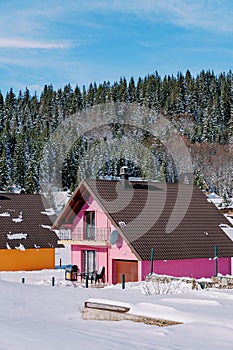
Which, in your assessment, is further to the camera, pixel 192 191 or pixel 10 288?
pixel 192 191

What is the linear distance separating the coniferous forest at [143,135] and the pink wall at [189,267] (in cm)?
6802

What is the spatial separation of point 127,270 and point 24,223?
9.98 m

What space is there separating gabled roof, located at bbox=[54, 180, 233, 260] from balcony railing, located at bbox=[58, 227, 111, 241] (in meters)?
0.92

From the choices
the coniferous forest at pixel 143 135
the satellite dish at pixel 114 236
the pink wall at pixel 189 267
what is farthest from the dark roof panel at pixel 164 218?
the coniferous forest at pixel 143 135

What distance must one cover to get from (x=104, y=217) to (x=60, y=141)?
319ft

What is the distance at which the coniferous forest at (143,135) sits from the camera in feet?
351

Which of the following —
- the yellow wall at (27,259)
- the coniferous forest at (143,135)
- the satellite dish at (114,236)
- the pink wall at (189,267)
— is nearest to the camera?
the pink wall at (189,267)

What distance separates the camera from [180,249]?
26188 millimetres

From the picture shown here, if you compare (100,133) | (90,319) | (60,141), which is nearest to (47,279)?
(90,319)

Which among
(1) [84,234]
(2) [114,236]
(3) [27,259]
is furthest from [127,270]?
(3) [27,259]

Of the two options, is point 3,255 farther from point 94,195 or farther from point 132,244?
point 132,244

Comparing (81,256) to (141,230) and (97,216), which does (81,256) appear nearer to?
(97,216)

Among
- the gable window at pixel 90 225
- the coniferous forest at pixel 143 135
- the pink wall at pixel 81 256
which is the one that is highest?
the coniferous forest at pixel 143 135

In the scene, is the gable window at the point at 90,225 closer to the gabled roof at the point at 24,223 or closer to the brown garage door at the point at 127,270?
the brown garage door at the point at 127,270
